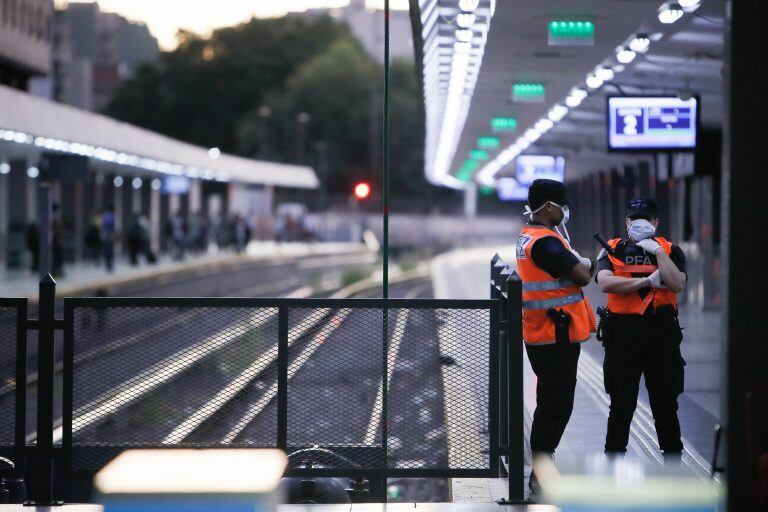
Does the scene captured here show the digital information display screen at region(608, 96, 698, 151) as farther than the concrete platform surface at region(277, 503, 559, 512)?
Yes

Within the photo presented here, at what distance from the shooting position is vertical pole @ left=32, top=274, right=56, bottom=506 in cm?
774

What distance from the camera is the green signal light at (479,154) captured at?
1484 inches

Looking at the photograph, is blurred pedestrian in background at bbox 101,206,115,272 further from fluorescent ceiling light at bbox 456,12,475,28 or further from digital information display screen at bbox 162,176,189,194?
fluorescent ceiling light at bbox 456,12,475,28

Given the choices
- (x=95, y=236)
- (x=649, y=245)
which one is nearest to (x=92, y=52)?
(x=95, y=236)

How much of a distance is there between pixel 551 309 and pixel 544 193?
668 mm

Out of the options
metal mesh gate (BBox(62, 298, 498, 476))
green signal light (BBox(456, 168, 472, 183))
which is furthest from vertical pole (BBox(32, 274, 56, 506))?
green signal light (BBox(456, 168, 472, 183))

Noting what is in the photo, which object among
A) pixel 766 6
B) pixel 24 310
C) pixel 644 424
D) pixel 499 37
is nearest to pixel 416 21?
pixel 499 37

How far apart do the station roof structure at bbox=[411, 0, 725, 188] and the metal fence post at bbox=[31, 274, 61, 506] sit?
537 cm

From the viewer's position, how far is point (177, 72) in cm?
10838

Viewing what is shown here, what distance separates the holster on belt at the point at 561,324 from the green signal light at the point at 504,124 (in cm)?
1835

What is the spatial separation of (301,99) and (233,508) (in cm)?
9929

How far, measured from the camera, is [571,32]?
46.2 feet

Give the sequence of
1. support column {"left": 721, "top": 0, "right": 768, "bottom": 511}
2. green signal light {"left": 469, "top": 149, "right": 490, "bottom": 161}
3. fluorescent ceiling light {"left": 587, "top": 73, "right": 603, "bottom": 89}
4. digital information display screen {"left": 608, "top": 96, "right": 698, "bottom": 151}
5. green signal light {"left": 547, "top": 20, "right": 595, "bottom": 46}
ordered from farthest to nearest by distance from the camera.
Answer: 1. green signal light {"left": 469, "top": 149, "right": 490, "bottom": 161}
2. fluorescent ceiling light {"left": 587, "top": 73, "right": 603, "bottom": 89}
3. digital information display screen {"left": 608, "top": 96, "right": 698, "bottom": 151}
4. green signal light {"left": 547, "top": 20, "right": 595, "bottom": 46}
5. support column {"left": 721, "top": 0, "right": 768, "bottom": 511}

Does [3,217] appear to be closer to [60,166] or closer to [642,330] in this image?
[60,166]
